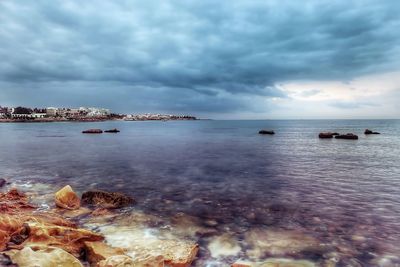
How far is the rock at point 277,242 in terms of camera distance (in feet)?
31.1

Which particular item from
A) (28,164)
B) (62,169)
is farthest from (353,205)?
(28,164)

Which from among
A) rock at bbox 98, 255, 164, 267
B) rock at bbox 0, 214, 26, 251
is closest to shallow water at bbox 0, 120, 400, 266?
rock at bbox 98, 255, 164, 267

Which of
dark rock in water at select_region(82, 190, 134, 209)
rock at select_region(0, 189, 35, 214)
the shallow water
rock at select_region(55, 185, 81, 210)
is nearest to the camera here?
the shallow water

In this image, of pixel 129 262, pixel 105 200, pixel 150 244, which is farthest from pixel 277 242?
pixel 105 200

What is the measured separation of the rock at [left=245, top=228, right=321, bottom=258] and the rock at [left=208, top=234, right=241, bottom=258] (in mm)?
476

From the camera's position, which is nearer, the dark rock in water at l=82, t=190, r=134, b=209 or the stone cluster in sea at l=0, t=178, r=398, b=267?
the stone cluster in sea at l=0, t=178, r=398, b=267

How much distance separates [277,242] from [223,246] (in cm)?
200

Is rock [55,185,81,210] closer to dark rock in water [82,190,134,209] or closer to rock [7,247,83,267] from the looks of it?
dark rock in water [82,190,134,209]

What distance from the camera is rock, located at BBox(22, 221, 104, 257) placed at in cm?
888

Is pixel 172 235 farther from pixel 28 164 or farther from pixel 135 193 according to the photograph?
pixel 28 164

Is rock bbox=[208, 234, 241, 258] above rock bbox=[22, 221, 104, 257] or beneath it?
beneath

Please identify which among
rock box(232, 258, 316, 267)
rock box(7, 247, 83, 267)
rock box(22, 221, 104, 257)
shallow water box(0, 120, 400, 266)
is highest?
rock box(7, 247, 83, 267)

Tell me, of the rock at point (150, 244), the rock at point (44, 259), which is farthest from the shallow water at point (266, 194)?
the rock at point (44, 259)

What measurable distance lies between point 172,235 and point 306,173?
1702 centimetres
